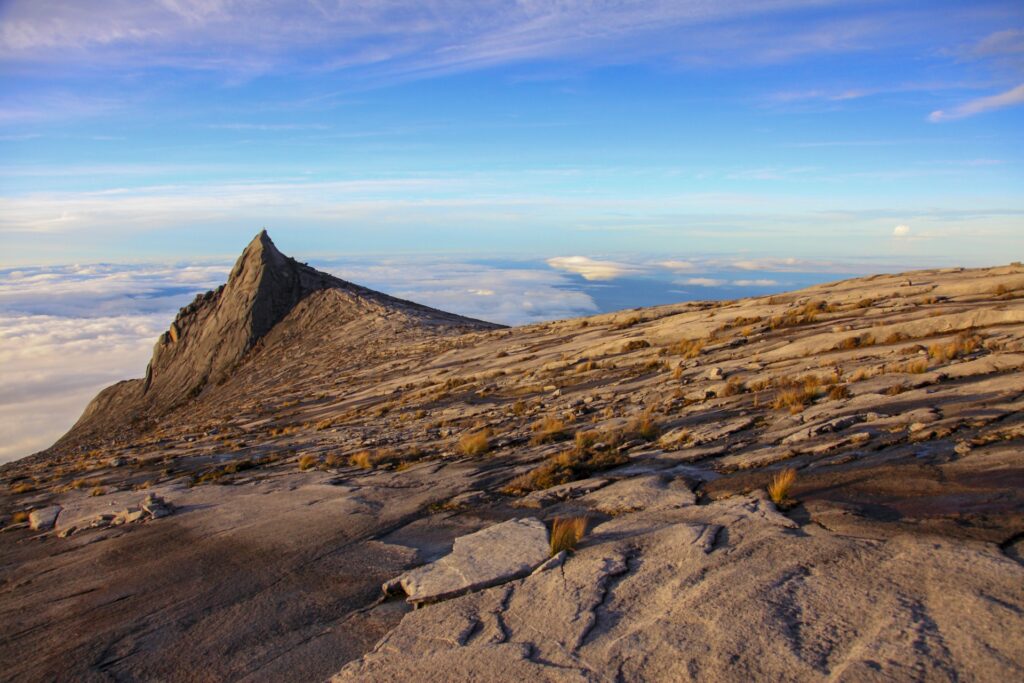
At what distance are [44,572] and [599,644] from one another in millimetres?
8550

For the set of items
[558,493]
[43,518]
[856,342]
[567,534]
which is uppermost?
[856,342]

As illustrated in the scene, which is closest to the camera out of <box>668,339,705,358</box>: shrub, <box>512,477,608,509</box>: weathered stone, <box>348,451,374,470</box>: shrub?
<box>512,477,608,509</box>: weathered stone

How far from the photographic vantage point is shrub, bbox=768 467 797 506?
763 centimetres

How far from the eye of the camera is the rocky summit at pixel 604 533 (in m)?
5.25

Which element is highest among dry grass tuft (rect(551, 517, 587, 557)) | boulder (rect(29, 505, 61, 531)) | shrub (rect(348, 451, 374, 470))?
dry grass tuft (rect(551, 517, 587, 557))

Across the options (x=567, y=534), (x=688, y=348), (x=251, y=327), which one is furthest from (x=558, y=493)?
(x=251, y=327)

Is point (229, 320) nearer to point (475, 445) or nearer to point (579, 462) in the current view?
point (475, 445)

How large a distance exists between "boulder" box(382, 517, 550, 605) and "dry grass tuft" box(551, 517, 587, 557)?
0.13 m

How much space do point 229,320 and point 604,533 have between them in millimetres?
44576

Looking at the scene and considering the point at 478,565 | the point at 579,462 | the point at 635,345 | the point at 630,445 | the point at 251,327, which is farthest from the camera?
the point at 251,327

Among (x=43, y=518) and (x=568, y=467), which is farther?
(x=43, y=518)

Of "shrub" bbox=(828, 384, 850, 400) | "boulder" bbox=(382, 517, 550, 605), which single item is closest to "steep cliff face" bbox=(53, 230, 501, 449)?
"shrub" bbox=(828, 384, 850, 400)

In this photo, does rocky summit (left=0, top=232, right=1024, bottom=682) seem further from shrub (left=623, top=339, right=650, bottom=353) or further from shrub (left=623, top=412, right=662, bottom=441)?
shrub (left=623, top=339, right=650, bottom=353)

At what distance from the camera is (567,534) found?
23.8 feet
